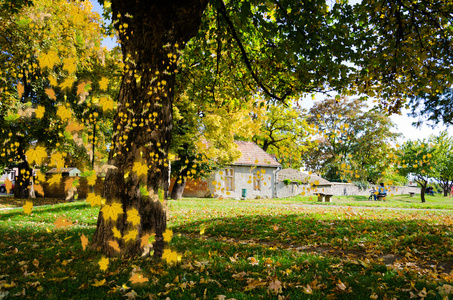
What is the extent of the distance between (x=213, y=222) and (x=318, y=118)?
35.4m

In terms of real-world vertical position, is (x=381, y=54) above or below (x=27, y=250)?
above

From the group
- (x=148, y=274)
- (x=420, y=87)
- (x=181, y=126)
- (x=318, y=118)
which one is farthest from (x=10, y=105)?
(x=318, y=118)

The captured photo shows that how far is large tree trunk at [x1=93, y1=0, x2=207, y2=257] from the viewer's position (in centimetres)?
481

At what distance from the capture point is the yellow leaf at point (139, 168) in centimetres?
475

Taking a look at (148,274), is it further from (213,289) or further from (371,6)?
(371,6)

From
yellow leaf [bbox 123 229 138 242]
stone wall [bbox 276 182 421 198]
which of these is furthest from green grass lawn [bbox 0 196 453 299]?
stone wall [bbox 276 182 421 198]

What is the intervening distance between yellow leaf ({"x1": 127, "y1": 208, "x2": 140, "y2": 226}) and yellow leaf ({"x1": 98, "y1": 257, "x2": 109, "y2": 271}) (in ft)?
2.37

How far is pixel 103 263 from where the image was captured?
177 inches

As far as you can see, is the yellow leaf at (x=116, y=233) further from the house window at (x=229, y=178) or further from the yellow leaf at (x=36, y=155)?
the house window at (x=229, y=178)

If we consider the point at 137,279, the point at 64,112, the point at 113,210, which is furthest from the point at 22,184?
the point at 137,279

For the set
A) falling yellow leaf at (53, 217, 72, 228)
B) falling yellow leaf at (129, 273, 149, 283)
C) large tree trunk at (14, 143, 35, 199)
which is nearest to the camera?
falling yellow leaf at (129, 273, 149, 283)

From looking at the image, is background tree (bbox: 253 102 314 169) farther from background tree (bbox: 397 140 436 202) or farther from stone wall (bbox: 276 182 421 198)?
background tree (bbox: 397 140 436 202)

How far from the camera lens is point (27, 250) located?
221 inches

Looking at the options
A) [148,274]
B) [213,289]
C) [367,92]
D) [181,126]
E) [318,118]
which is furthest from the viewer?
[318,118]
